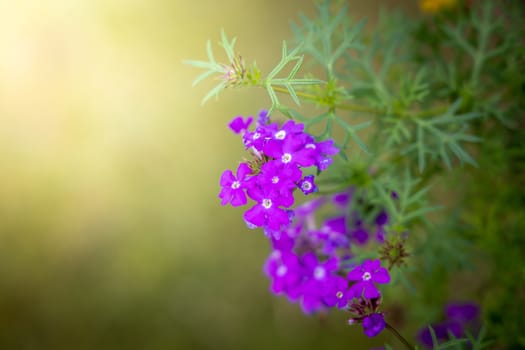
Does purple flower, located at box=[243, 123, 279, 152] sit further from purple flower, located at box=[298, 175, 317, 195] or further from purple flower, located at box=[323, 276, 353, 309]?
purple flower, located at box=[323, 276, 353, 309]

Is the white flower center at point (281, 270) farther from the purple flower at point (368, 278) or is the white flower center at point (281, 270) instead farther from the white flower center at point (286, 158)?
the white flower center at point (286, 158)

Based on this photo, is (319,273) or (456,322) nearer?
(319,273)

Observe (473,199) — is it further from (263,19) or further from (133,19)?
(133,19)

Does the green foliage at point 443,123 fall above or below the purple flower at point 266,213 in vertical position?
above

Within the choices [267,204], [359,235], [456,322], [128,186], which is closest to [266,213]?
[267,204]

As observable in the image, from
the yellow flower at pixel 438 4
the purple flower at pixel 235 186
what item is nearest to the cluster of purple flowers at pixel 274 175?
the purple flower at pixel 235 186

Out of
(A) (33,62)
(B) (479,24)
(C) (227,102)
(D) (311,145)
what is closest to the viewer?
(D) (311,145)

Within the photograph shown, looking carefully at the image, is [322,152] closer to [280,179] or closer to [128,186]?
[280,179]

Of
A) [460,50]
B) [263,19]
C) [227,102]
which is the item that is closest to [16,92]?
[227,102]
